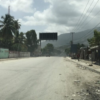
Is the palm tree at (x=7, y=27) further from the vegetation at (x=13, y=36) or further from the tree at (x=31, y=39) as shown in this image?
the tree at (x=31, y=39)

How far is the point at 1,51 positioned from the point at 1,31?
10.7 metres

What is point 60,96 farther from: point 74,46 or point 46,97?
point 74,46

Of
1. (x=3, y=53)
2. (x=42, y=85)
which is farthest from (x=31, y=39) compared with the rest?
(x=42, y=85)

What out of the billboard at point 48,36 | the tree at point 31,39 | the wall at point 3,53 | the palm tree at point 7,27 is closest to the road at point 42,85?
the wall at point 3,53

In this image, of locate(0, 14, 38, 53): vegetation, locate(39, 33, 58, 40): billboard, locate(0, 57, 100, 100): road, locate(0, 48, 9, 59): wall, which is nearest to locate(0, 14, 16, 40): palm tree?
locate(0, 14, 38, 53): vegetation

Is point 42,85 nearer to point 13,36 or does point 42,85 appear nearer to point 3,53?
point 3,53

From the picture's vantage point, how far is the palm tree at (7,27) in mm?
54469

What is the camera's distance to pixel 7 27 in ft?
179

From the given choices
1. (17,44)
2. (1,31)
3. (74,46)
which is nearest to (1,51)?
(1,31)

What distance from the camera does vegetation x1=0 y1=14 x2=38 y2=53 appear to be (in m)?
55.1

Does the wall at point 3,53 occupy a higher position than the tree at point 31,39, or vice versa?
the tree at point 31,39

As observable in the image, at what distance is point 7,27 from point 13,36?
4233mm

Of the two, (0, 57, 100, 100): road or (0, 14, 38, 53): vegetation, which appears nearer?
(0, 57, 100, 100): road

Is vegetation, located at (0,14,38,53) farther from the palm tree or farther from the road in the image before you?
the road
